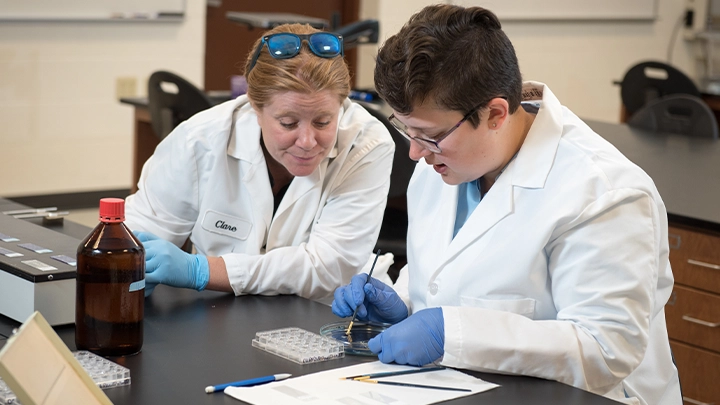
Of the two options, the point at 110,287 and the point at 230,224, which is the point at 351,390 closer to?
the point at 110,287

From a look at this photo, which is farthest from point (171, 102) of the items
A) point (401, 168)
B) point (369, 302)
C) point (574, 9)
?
point (574, 9)

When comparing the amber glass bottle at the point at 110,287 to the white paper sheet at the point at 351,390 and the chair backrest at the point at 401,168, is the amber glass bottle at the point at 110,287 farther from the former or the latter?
the chair backrest at the point at 401,168

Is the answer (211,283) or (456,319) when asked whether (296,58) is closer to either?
(211,283)

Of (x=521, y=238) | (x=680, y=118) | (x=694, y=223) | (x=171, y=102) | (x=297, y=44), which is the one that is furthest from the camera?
(x=680, y=118)

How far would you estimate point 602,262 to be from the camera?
1.35 metres

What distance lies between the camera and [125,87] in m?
4.77

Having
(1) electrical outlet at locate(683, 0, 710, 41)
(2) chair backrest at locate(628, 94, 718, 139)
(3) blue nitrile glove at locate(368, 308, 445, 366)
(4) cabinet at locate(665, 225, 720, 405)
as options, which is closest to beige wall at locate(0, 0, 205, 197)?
(2) chair backrest at locate(628, 94, 718, 139)

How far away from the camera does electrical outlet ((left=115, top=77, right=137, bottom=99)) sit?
4742 millimetres

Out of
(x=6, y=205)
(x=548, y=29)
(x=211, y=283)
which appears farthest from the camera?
A: (x=548, y=29)

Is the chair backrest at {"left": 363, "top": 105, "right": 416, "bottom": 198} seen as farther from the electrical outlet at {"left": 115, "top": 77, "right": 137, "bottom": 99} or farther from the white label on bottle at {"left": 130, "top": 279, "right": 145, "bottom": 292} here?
the electrical outlet at {"left": 115, "top": 77, "right": 137, "bottom": 99}

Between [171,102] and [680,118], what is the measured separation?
209 centimetres

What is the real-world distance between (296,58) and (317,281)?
18.3 inches

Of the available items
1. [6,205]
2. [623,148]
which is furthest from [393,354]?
[623,148]

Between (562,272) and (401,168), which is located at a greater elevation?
(562,272)
